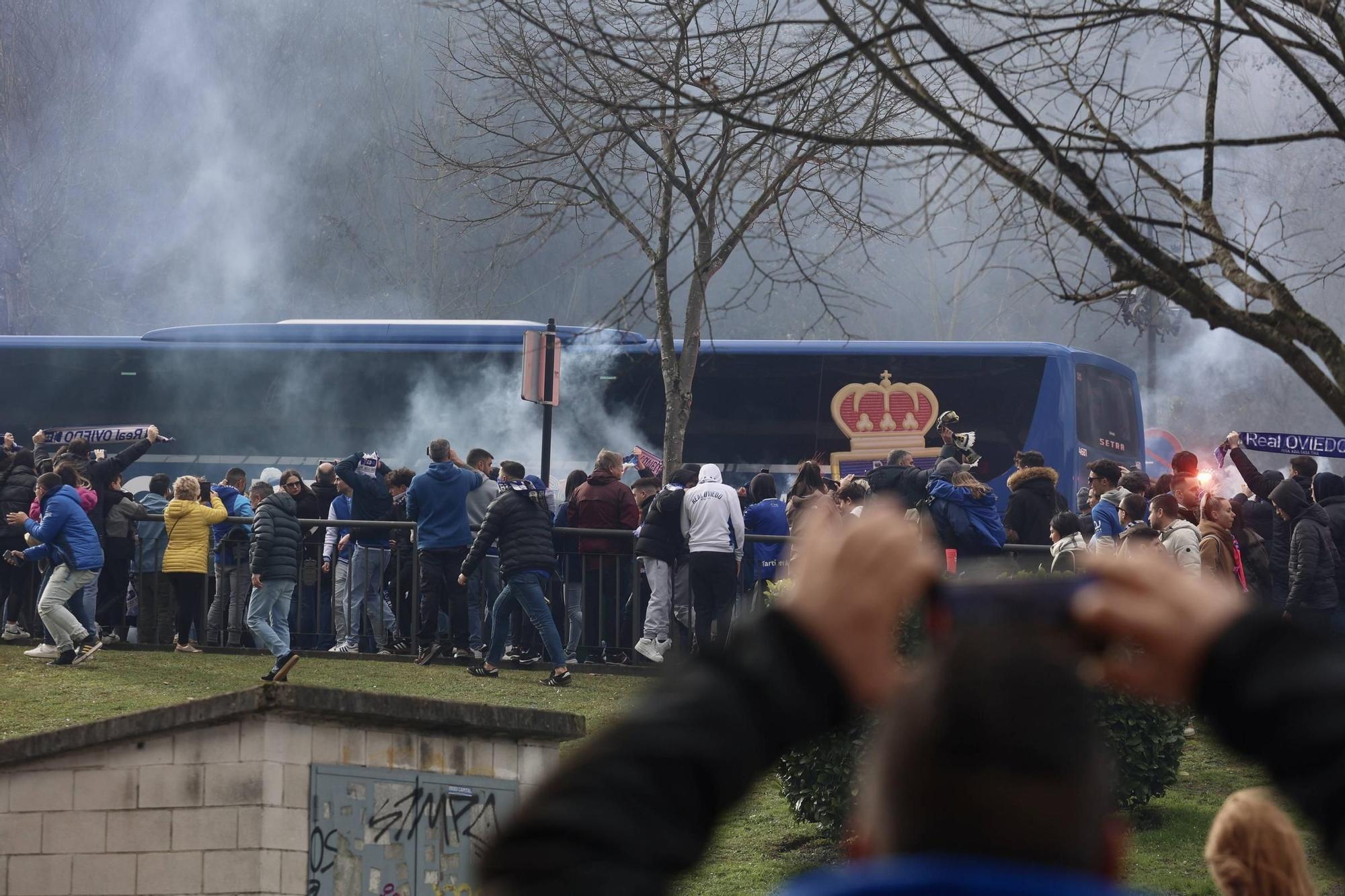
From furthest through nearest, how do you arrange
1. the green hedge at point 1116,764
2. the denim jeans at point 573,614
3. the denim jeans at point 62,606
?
1. the denim jeans at point 573,614
2. the denim jeans at point 62,606
3. the green hedge at point 1116,764

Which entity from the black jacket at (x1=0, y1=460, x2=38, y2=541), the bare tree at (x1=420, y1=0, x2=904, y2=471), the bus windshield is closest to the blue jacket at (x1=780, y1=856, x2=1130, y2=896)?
the bare tree at (x1=420, y1=0, x2=904, y2=471)

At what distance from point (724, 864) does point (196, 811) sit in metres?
2.97

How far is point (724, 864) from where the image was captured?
8031 millimetres

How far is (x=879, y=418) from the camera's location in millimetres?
20578

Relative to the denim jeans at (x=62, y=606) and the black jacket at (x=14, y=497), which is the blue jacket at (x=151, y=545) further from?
the denim jeans at (x=62, y=606)

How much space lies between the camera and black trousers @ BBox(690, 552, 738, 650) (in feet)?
39.8

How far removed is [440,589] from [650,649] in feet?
5.84

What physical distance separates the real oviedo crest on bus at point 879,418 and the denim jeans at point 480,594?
790 centimetres

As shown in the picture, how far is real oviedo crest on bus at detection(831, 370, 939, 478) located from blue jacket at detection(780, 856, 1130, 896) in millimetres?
19162

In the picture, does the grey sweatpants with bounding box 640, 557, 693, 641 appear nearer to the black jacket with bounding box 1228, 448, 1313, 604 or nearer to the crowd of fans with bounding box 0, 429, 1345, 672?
Result: the crowd of fans with bounding box 0, 429, 1345, 672

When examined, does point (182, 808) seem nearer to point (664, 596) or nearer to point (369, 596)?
point (664, 596)

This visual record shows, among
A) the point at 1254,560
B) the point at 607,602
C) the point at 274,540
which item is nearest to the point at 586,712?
the point at 607,602

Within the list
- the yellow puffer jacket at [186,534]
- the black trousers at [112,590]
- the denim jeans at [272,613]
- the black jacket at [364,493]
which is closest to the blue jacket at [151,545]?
the black trousers at [112,590]

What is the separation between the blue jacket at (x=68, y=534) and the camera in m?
12.2
